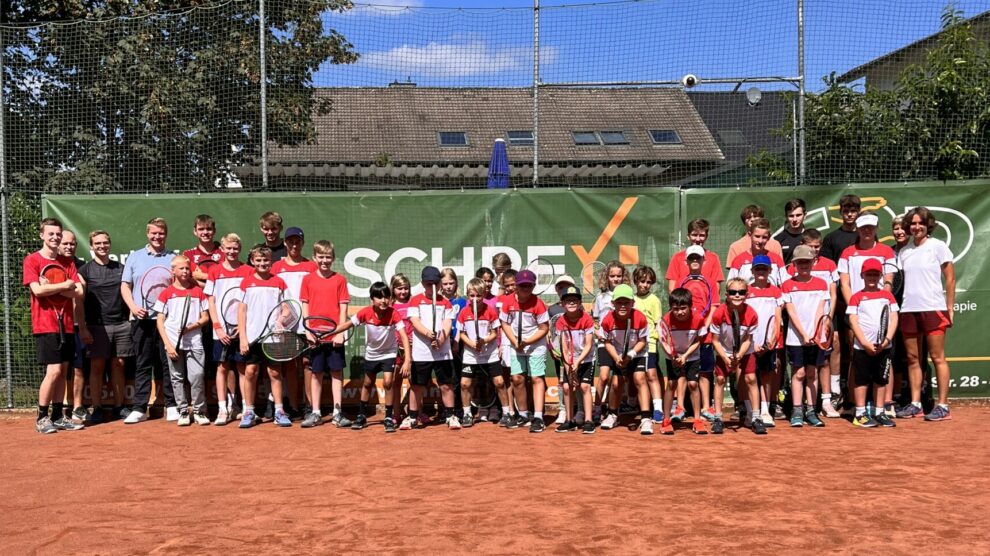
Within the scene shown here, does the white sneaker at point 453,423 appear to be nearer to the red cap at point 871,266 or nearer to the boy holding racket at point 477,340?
the boy holding racket at point 477,340

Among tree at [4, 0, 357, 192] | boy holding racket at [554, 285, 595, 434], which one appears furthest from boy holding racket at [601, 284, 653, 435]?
tree at [4, 0, 357, 192]

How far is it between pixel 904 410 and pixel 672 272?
242cm

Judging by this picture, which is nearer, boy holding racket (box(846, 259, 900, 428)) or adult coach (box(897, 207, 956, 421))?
boy holding racket (box(846, 259, 900, 428))

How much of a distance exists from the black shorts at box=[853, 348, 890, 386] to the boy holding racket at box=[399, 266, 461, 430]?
11.5 feet

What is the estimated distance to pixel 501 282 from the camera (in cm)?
854

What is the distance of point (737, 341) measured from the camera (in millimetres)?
7789

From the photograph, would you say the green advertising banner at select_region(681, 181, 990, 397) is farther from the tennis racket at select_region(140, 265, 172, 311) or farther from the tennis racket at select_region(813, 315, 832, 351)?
the tennis racket at select_region(140, 265, 172, 311)

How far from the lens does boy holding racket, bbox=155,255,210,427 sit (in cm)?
838

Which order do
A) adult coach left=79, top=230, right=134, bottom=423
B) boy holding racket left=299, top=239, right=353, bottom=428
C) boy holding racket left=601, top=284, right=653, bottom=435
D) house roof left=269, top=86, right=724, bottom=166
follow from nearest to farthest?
boy holding racket left=601, top=284, right=653, bottom=435, boy holding racket left=299, top=239, right=353, bottom=428, adult coach left=79, top=230, right=134, bottom=423, house roof left=269, top=86, right=724, bottom=166

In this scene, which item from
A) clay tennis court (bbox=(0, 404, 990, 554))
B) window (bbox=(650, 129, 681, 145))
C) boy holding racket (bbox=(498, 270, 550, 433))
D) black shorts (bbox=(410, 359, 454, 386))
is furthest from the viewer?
window (bbox=(650, 129, 681, 145))

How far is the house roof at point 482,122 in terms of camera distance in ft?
30.4

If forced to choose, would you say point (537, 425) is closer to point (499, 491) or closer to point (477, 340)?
point (477, 340)

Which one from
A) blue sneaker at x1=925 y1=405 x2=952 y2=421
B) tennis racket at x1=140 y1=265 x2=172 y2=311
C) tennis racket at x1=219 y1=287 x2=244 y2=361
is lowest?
blue sneaker at x1=925 y1=405 x2=952 y2=421

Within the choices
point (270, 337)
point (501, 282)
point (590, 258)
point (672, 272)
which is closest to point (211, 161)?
point (270, 337)
